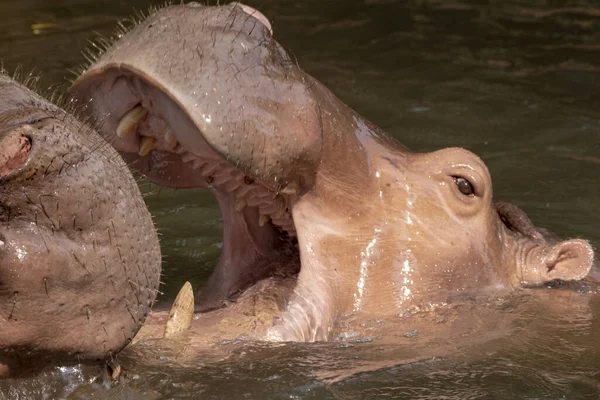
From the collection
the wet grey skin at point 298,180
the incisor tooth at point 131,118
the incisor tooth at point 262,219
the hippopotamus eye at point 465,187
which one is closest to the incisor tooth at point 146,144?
the wet grey skin at point 298,180

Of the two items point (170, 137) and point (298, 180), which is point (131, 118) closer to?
point (170, 137)

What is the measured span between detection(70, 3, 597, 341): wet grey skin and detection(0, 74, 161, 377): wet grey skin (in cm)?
61

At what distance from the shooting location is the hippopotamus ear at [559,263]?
4676 millimetres

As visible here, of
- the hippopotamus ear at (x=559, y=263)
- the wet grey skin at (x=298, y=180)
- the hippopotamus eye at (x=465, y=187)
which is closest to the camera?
the wet grey skin at (x=298, y=180)

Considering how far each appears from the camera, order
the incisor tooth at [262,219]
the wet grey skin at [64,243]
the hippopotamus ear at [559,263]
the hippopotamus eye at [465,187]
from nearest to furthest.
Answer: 1. the wet grey skin at [64,243]
2. the incisor tooth at [262,219]
3. the hippopotamus eye at [465,187]
4. the hippopotamus ear at [559,263]

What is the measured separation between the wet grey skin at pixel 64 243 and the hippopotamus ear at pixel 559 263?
213cm

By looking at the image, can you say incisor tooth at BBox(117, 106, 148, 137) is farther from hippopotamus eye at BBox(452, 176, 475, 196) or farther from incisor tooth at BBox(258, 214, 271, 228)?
hippopotamus eye at BBox(452, 176, 475, 196)

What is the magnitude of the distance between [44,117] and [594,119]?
6.37 metres

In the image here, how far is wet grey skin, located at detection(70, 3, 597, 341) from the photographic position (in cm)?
371

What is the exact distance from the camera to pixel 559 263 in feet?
15.6

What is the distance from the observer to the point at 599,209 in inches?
270

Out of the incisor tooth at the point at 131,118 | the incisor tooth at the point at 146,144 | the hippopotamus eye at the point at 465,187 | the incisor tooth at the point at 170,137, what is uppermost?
the incisor tooth at the point at 131,118

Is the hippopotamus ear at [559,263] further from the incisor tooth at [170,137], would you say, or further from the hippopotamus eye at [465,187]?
the incisor tooth at [170,137]

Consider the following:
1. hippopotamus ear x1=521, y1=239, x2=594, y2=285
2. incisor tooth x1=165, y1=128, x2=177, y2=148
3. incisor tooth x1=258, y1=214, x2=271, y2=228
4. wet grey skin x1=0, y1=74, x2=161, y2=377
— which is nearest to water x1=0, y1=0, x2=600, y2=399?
hippopotamus ear x1=521, y1=239, x2=594, y2=285
